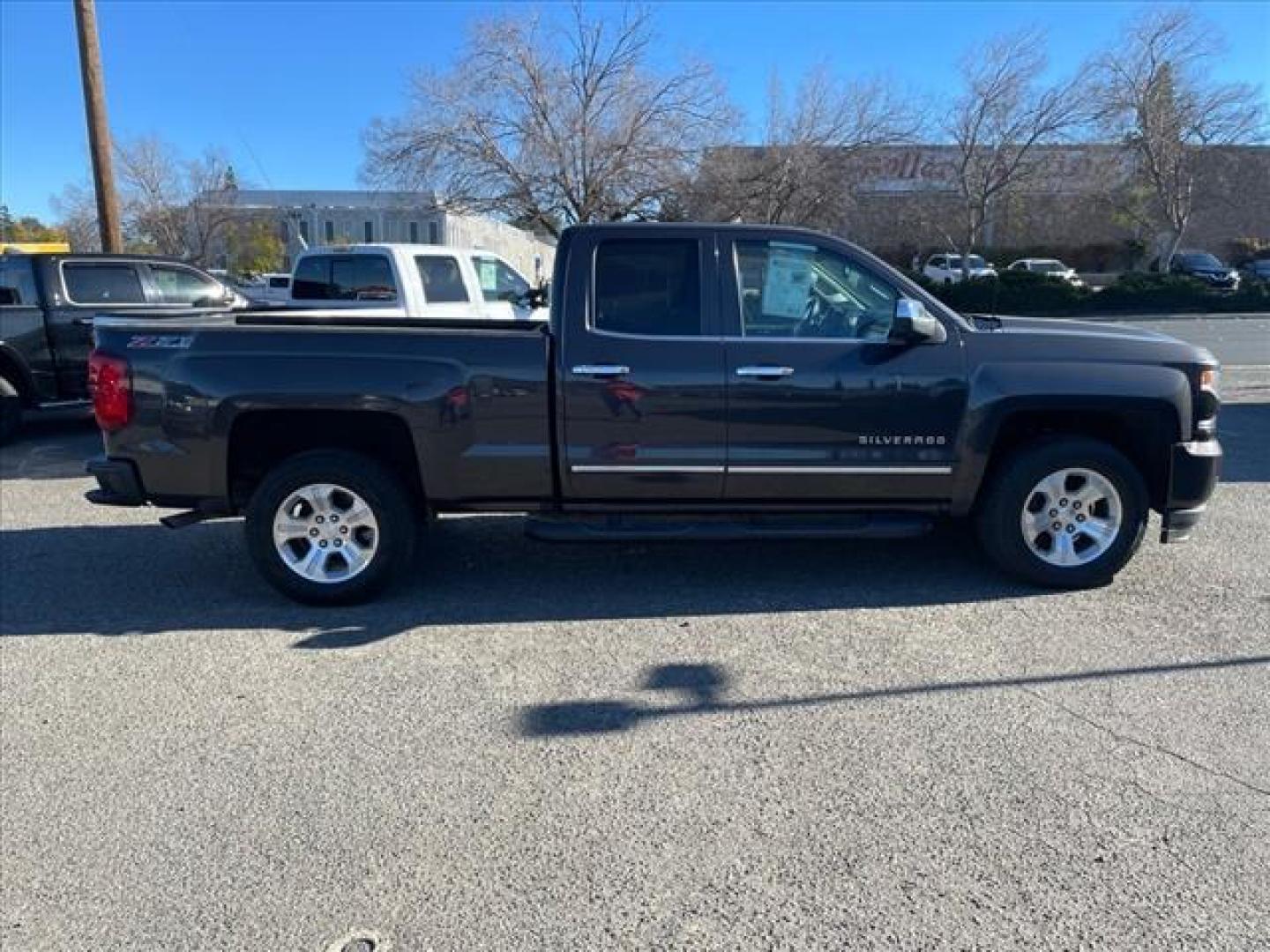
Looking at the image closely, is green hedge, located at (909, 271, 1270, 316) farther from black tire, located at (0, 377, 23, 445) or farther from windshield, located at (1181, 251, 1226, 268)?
black tire, located at (0, 377, 23, 445)

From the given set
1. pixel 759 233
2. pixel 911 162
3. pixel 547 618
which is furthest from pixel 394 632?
pixel 911 162

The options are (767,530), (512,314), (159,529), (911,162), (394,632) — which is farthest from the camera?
(911,162)

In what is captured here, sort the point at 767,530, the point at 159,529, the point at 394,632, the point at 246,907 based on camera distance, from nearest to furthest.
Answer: the point at 246,907, the point at 394,632, the point at 767,530, the point at 159,529

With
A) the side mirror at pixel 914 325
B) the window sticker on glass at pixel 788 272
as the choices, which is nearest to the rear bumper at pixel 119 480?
the window sticker on glass at pixel 788 272

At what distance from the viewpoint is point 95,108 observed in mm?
13812

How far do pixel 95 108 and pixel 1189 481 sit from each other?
15451 millimetres

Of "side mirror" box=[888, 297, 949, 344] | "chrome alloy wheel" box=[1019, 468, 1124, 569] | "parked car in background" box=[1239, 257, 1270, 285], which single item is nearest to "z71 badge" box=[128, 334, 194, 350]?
"side mirror" box=[888, 297, 949, 344]

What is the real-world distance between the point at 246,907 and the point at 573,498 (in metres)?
2.71

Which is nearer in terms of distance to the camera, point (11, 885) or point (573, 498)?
point (11, 885)

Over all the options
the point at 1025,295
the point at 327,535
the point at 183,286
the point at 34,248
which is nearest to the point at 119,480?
the point at 327,535

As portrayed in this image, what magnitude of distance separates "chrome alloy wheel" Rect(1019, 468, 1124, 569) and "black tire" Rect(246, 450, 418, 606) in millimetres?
3344

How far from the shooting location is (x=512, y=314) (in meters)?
11.5

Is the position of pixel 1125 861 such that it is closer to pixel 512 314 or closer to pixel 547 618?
pixel 547 618

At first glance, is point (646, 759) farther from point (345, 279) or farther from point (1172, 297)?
point (1172, 297)
